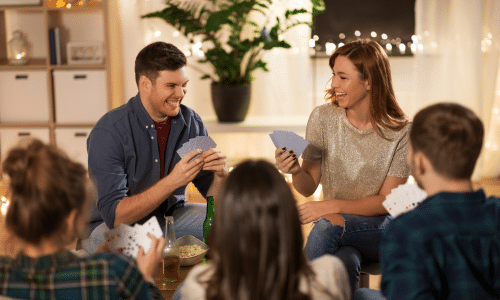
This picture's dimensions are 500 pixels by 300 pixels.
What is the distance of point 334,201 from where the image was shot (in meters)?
1.71

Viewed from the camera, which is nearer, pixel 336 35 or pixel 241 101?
pixel 241 101

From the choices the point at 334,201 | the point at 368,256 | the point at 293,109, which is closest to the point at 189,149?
the point at 334,201

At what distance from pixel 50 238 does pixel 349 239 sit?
40.2 inches

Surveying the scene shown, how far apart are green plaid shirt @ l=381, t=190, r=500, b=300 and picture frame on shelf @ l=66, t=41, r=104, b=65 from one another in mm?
3504

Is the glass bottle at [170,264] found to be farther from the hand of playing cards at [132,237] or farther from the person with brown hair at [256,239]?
the person with brown hair at [256,239]

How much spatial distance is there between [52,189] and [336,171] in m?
1.29

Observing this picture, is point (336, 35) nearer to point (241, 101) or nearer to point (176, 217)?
point (241, 101)

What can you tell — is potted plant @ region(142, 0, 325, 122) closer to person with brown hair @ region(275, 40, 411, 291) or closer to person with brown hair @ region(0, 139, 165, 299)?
person with brown hair @ region(275, 40, 411, 291)

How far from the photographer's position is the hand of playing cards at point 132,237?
1237mm

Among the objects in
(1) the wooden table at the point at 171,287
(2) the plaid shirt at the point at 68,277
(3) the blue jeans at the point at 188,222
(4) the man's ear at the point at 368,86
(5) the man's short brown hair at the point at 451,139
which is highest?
(4) the man's ear at the point at 368,86

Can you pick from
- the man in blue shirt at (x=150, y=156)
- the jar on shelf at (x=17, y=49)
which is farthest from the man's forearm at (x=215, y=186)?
the jar on shelf at (x=17, y=49)

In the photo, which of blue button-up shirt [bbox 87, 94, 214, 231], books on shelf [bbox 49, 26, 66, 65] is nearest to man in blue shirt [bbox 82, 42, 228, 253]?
blue button-up shirt [bbox 87, 94, 214, 231]

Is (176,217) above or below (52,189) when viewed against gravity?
below

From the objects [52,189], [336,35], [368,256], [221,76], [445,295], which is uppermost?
[336,35]
